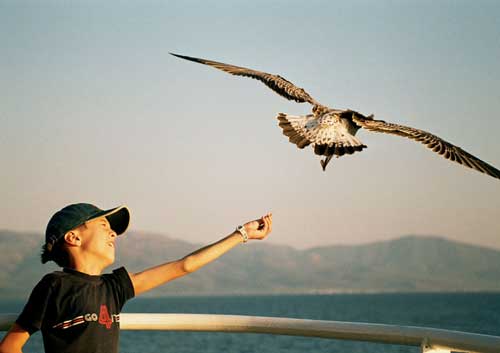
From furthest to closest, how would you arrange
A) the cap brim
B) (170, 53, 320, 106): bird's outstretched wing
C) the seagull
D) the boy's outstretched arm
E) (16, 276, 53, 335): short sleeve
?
(170, 53, 320, 106): bird's outstretched wing < the seagull < the cap brim < the boy's outstretched arm < (16, 276, 53, 335): short sleeve

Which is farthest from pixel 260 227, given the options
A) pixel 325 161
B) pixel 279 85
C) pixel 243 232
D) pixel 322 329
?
pixel 279 85

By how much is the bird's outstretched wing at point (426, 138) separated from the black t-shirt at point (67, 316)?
3106 mm

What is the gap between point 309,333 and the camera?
3203mm

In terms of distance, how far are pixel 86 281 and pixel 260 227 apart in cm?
59

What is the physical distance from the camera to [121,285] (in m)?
3.11

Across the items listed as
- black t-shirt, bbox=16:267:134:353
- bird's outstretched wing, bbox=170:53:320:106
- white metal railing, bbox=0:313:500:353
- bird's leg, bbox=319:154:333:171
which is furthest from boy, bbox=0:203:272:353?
bird's outstretched wing, bbox=170:53:320:106

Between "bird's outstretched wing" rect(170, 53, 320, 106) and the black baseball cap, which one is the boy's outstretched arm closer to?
the black baseball cap

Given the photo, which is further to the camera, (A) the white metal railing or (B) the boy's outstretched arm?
(B) the boy's outstretched arm

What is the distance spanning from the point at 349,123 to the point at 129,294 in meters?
3.99

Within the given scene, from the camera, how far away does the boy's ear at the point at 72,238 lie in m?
3.04

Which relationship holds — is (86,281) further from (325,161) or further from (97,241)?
(325,161)

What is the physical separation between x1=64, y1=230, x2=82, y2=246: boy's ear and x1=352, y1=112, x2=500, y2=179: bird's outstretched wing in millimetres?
3066

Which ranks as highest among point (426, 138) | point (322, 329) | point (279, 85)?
point (279, 85)

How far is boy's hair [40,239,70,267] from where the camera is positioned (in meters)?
3.06
